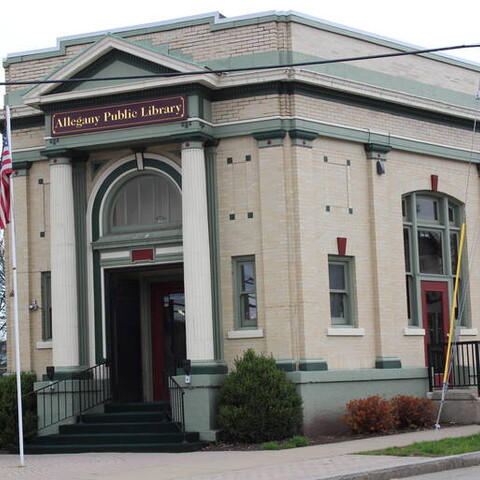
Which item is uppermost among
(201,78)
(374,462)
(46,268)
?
(201,78)

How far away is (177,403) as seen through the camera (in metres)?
19.8

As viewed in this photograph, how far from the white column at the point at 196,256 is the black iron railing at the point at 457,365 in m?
5.48

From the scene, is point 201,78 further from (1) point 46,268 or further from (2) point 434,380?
(2) point 434,380

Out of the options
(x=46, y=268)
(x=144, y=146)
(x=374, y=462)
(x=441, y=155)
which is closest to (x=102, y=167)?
(x=144, y=146)

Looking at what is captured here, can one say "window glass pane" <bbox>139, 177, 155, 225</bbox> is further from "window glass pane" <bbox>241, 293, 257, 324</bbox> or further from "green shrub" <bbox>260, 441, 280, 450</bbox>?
"green shrub" <bbox>260, 441, 280, 450</bbox>

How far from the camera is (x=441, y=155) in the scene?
→ 23.9 metres

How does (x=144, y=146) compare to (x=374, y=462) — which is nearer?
(x=374, y=462)

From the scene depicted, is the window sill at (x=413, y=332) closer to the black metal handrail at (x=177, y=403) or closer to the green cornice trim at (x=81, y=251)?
the black metal handrail at (x=177, y=403)

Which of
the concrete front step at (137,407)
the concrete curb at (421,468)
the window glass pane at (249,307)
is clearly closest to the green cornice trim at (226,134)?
the window glass pane at (249,307)

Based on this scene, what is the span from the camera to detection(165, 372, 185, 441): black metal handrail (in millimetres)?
19422

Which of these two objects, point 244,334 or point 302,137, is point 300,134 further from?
point 244,334

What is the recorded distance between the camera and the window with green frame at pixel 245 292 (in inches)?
808

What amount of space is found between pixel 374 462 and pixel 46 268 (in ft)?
31.5

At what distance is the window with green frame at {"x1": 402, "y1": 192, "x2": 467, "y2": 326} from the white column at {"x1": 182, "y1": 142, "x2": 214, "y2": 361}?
5.27 metres
